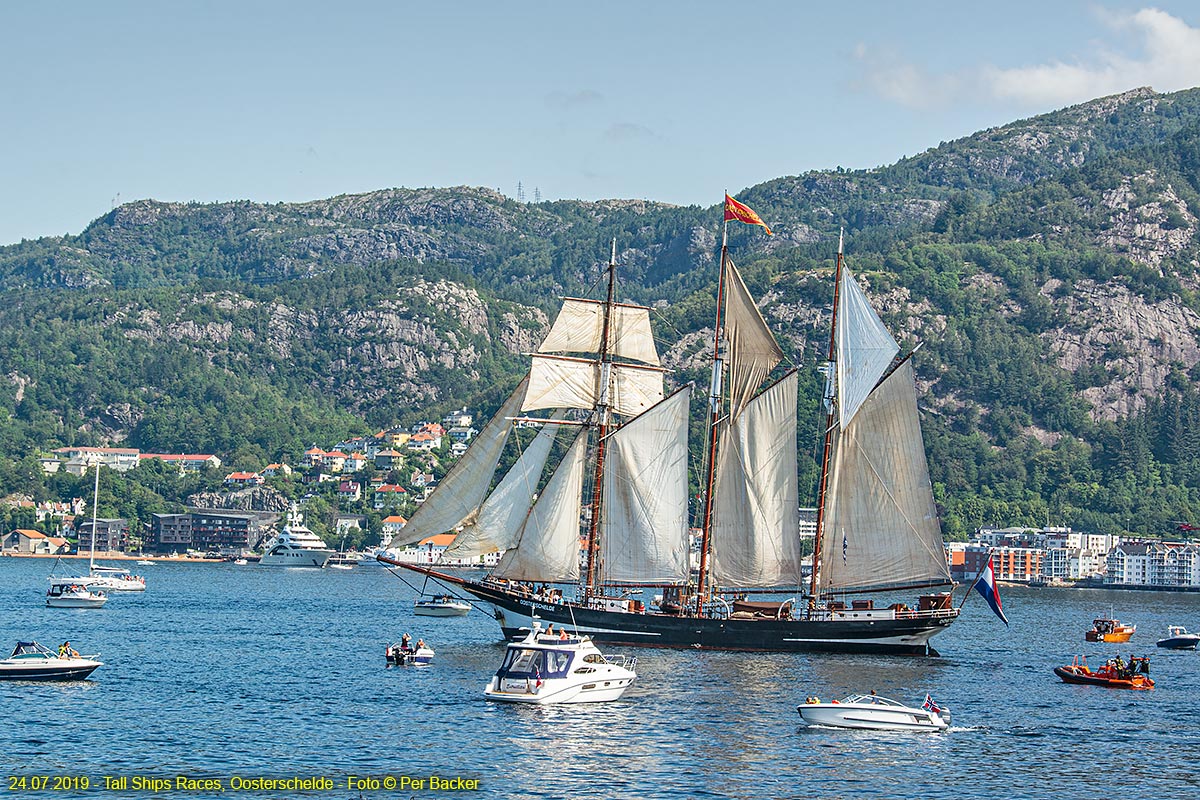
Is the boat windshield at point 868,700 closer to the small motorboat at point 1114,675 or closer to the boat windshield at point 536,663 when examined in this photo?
the boat windshield at point 536,663

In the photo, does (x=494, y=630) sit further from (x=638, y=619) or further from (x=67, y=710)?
(x=67, y=710)

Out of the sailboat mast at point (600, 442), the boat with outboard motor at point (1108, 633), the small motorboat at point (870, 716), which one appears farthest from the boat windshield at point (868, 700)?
the boat with outboard motor at point (1108, 633)

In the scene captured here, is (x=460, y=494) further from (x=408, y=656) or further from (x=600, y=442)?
(x=408, y=656)

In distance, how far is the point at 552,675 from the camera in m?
84.7

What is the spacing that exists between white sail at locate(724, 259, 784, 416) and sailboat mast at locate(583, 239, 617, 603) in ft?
29.0

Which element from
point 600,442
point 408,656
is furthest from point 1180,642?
point 408,656

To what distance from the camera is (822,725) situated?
8100 centimetres

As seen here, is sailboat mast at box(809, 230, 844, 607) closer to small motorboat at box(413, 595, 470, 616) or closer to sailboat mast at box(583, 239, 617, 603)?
sailboat mast at box(583, 239, 617, 603)

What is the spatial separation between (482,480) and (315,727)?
130 ft

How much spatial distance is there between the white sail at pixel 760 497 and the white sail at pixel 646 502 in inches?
123

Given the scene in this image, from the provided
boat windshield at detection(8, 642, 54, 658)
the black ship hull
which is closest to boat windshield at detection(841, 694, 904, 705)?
the black ship hull

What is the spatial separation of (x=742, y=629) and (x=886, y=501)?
12.9 m

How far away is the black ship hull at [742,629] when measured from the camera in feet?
386

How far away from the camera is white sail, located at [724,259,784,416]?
121 metres
